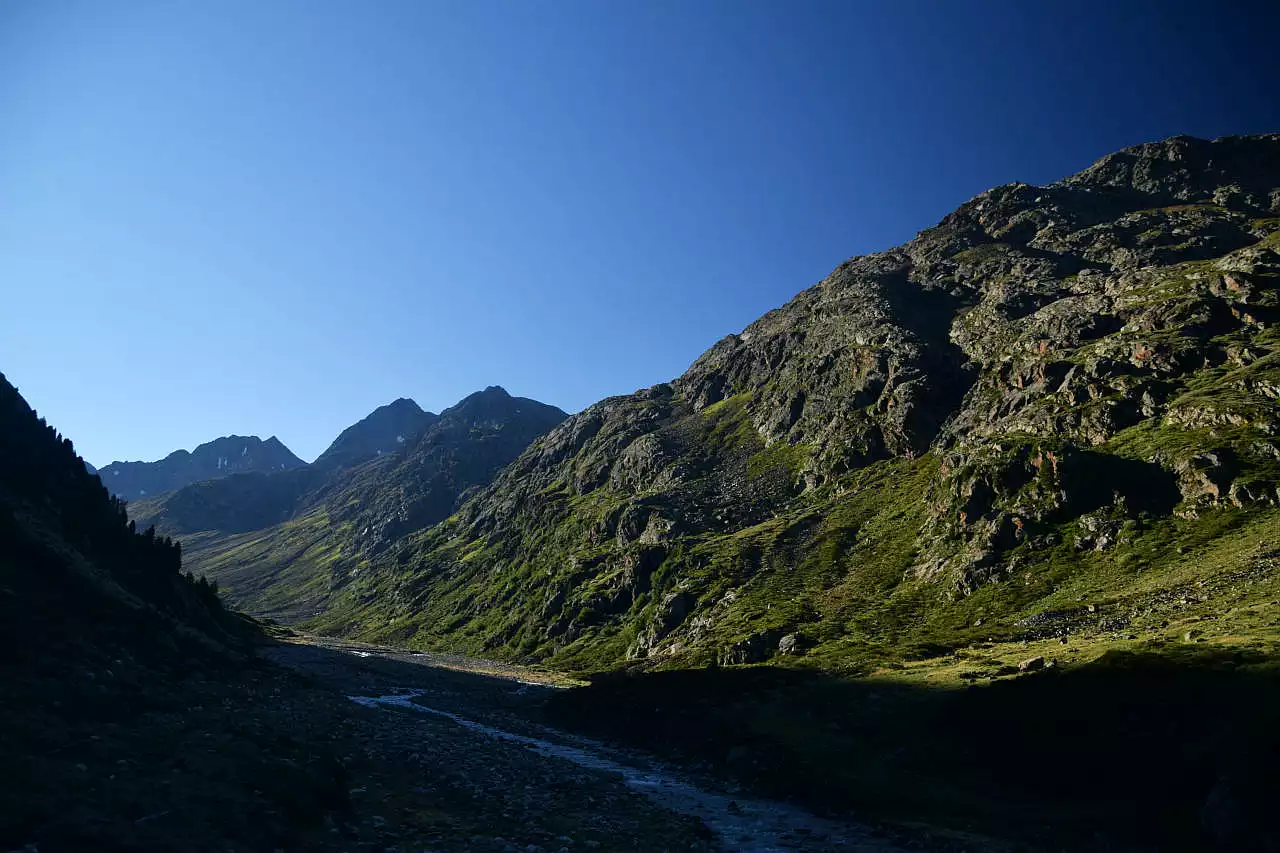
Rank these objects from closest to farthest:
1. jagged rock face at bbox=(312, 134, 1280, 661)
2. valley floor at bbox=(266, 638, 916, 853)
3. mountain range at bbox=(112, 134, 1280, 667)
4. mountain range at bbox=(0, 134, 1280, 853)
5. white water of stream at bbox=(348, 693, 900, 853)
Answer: mountain range at bbox=(0, 134, 1280, 853) → valley floor at bbox=(266, 638, 916, 853) → white water of stream at bbox=(348, 693, 900, 853) → mountain range at bbox=(112, 134, 1280, 667) → jagged rock face at bbox=(312, 134, 1280, 661)

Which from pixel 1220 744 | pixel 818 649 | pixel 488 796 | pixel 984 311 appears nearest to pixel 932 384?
pixel 984 311

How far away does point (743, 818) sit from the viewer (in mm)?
32969

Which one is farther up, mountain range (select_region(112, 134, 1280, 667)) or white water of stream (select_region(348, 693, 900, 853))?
mountain range (select_region(112, 134, 1280, 667))

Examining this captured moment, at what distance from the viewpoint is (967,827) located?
93.2 feet

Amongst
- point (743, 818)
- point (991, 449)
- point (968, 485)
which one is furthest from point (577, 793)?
point (991, 449)

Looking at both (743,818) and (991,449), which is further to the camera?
(991,449)

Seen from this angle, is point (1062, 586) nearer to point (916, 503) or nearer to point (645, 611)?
point (916, 503)

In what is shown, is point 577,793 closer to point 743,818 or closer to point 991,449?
point 743,818

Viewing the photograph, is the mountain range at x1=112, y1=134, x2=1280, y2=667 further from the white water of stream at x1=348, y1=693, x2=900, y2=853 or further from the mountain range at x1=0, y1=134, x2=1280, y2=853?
the white water of stream at x1=348, y1=693, x2=900, y2=853

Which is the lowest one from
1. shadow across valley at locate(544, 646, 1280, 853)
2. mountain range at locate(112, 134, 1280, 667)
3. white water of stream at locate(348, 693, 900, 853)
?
white water of stream at locate(348, 693, 900, 853)

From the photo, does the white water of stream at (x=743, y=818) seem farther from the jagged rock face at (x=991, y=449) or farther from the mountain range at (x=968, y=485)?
the jagged rock face at (x=991, y=449)

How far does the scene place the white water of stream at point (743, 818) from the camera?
28.0 meters

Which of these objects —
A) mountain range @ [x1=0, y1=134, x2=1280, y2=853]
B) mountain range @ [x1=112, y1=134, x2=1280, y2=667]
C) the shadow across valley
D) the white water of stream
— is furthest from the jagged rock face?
the white water of stream

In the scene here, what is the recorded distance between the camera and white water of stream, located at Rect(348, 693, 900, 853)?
2805 centimetres
